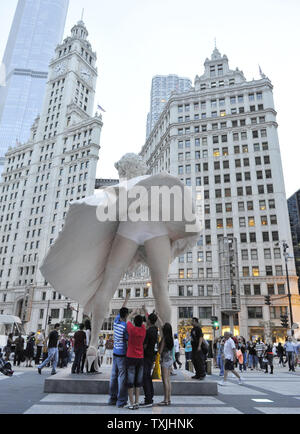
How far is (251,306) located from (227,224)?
14071 mm

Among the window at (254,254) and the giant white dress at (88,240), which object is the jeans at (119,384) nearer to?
the giant white dress at (88,240)

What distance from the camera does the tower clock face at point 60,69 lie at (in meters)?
85.3

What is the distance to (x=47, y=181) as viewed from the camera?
250 feet

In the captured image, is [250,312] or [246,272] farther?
[246,272]

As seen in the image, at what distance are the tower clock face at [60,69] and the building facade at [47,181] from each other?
0.35m

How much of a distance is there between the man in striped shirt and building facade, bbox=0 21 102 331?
196ft

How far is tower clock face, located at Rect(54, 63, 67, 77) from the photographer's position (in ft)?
280

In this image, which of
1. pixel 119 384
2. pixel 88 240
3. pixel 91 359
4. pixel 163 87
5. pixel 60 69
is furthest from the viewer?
pixel 163 87

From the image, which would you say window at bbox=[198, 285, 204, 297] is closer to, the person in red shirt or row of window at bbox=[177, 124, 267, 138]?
row of window at bbox=[177, 124, 267, 138]

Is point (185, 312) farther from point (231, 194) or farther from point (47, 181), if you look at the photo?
point (47, 181)

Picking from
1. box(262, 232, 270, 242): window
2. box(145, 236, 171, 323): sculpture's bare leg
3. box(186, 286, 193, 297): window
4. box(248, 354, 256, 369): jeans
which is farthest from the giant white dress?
box(262, 232, 270, 242): window

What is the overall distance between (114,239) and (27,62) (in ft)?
663

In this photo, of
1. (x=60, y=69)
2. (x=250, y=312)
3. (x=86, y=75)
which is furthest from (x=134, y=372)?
(x=60, y=69)
